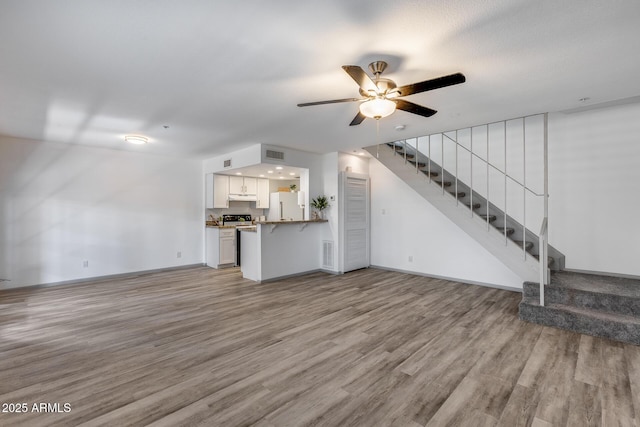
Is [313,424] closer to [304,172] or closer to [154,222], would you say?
[304,172]

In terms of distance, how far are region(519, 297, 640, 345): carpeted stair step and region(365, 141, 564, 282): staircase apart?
20.8 inches

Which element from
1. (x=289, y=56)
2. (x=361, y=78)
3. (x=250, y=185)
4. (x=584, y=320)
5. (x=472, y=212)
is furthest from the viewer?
(x=250, y=185)

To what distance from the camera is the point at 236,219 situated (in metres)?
7.31

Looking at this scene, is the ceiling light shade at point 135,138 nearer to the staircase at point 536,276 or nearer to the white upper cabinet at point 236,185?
the white upper cabinet at point 236,185

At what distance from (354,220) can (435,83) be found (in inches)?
165

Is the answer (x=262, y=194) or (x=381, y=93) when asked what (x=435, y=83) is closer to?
(x=381, y=93)

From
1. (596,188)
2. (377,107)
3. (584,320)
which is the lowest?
(584,320)

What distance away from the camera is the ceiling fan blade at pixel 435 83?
2.08 metres

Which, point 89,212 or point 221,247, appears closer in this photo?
point 89,212

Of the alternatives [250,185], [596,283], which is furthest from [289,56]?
[250,185]

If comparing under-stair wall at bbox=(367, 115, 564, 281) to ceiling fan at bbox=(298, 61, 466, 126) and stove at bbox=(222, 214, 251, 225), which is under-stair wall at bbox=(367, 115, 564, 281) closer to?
ceiling fan at bbox=(298, 61, 466, 126)

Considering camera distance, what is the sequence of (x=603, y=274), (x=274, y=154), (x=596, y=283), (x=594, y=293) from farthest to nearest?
(x=274, y=154), (x=603, y=274), (x=596, y=283), (x=594, y=293)

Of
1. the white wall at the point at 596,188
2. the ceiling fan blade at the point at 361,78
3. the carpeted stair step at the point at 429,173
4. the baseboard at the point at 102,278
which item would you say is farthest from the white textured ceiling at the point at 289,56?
the baseboard at the point at 102,278

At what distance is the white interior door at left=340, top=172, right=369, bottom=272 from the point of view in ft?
19.8
